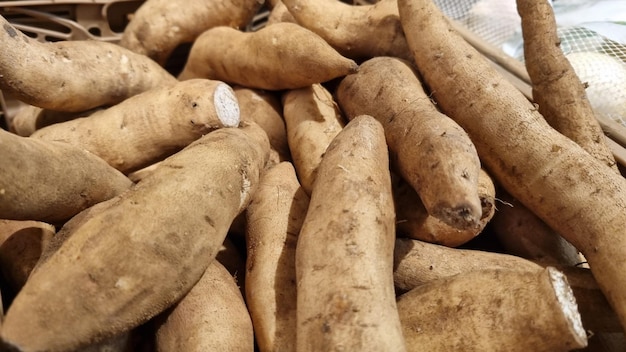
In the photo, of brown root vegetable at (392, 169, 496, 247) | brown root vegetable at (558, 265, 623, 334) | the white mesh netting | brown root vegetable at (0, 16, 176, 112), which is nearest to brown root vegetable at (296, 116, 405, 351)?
brown root vegetable at (392, 169, 496, 247)

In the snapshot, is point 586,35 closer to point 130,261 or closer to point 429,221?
point 429,221

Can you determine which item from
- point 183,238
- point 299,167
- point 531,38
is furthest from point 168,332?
point 531,38

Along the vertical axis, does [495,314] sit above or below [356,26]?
below

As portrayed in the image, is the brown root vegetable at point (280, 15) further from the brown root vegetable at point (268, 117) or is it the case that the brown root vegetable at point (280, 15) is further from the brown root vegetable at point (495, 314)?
the brown root vegetable at point (495, 314)

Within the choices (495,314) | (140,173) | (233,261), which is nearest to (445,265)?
(495,314)

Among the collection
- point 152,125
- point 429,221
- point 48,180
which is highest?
point 48,180

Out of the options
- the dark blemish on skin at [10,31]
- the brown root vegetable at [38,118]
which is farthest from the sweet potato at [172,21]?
the dark blemish on skin at [10,31]

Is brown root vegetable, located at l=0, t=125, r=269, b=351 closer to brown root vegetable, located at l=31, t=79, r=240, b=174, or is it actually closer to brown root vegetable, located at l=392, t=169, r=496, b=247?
brown root vegetable, located at l=31, t=79, r=240, b=174

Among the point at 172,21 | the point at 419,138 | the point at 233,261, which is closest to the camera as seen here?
the point at 419,138

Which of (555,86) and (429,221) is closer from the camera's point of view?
(429,221)
